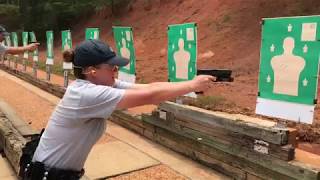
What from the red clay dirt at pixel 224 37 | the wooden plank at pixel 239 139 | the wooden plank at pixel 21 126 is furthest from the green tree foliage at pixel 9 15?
the wooden plank at pixel 239 139

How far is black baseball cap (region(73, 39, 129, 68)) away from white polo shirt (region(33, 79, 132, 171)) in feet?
0.43

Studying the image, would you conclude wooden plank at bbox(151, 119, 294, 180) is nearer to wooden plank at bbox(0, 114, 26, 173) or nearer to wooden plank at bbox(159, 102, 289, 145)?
wooden plank at bbox(159, 102, 289, 145)

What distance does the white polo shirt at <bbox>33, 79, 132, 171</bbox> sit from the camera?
2.59 metres

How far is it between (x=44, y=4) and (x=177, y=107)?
33.0 m

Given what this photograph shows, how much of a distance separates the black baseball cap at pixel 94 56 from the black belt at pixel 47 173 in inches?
26.1

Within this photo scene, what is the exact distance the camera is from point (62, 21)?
1494 inches

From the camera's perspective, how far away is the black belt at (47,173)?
2732 millimetres

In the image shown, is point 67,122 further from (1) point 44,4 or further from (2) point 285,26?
(1) point 44,4

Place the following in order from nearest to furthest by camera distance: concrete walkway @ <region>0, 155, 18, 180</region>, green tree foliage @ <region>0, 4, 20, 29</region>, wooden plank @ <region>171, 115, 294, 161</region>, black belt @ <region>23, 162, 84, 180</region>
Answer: black belt @ <region>23, 162, 84, 180</region>
wooden plank @ <region>171, 115, 294, 161</region>
concrete walkway @ <region>0, 155, 18, 180</region>
green tree foliage @ <region>0, 4, 20, 29</region>

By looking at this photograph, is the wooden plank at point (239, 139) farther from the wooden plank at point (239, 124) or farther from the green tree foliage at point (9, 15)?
the green tree foliage at point (9, 15)

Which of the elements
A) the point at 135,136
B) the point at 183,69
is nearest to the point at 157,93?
the point at 183,69

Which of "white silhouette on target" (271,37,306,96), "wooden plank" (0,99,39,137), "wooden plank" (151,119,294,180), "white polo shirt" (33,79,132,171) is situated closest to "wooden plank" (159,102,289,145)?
"wooden plank" (151,119,294,180)

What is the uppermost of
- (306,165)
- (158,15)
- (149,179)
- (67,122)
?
(158,15)

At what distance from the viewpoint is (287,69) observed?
17.0 ft
